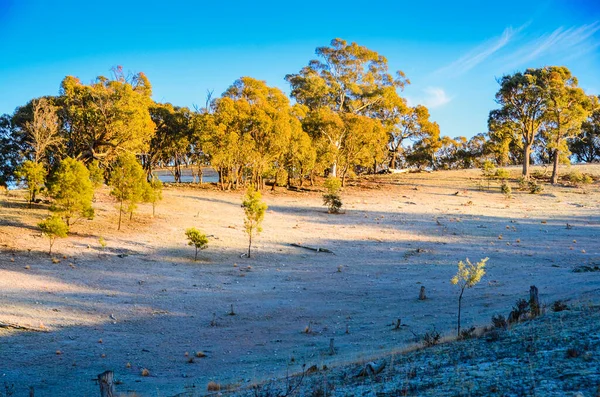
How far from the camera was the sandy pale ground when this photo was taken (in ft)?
48.9

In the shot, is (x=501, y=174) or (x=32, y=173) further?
(x=501, y=174)

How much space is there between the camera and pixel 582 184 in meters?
60.6

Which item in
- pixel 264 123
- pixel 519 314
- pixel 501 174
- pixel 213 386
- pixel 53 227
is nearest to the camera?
pixel 213 386

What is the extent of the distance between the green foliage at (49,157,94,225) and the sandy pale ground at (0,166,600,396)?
82.0 inches

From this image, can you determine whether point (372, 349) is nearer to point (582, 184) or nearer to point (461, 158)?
point (582, 184)

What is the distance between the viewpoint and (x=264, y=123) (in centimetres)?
5212

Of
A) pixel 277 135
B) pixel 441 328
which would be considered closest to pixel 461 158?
pixel 277 135

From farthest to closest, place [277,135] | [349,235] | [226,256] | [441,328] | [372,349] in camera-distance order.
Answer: [277,135], [349,235], [226,256], [441,328], [372,349]

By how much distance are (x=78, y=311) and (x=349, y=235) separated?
21.5 meters

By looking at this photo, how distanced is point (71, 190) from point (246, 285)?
1371 cm

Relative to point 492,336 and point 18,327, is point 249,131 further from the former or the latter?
point 492,336

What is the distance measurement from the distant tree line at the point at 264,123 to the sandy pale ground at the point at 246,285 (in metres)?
6.73

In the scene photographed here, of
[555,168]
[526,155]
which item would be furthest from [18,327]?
[555,168]

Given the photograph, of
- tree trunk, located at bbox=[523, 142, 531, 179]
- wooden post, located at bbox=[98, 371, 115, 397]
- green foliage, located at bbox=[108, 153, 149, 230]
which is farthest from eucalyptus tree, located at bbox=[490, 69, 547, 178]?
wooden post, located at bbox=[98, 371, 115, 397]
